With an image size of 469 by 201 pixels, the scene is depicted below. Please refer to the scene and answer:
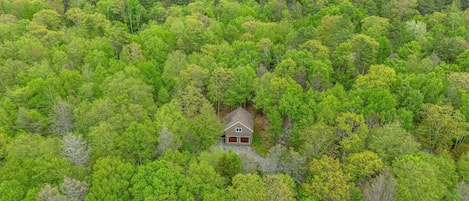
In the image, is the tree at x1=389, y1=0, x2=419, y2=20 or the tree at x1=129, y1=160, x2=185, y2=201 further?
the tree at x1=389, y1=0, x2=419, y2=20

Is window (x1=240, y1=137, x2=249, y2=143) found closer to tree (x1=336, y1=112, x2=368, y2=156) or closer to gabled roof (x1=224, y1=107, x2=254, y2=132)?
gabled roof (x1=224, y1=107, x2=254, y2=132)

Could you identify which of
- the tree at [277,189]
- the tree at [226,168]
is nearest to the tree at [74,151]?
the tree at [226,168]

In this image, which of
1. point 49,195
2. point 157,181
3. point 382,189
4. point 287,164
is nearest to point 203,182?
point 157,181

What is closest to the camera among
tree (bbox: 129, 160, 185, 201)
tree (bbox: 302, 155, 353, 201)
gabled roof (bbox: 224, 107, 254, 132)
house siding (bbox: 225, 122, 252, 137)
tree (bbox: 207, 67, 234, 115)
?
tree (bbox: 129, 160, 185, 201)

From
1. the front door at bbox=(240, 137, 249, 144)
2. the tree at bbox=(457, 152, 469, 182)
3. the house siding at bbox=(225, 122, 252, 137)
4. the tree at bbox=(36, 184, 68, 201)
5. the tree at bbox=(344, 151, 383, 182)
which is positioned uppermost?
the tree at bbox=(36, 184, 68, 201)

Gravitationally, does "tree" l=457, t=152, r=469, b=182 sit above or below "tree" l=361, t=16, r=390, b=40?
below

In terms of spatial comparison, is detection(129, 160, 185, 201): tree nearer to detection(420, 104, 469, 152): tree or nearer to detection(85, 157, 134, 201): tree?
detection(85, 157, 134, 201): tree

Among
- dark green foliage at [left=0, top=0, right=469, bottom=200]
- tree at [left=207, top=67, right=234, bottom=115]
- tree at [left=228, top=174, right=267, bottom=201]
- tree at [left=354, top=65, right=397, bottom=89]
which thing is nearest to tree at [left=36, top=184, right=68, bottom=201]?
dark green foliage at [left=0, top=0, right=469, bottom=200]

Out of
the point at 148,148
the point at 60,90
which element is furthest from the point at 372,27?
the point at 60,90

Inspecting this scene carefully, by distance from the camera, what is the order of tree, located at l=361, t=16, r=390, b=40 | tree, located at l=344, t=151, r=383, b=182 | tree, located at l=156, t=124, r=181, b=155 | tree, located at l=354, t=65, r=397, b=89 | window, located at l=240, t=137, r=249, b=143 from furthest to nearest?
tree, located at l=361, t=16, r=390, b=40, window, located at l=240, t=137, r=249, b=143, tree, located at l=354, t=65, r=397, b=89, tree, located at l=156, t=124, r=181, b=155, tree, located at l=344, t=151, r=383, b=182

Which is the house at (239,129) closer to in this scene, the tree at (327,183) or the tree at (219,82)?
the tree at (219,82)
